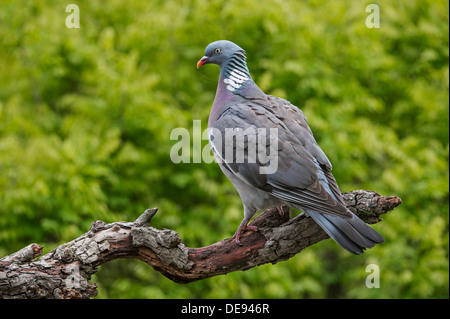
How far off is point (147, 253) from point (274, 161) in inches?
47.0

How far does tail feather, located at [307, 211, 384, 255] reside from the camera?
3783mm

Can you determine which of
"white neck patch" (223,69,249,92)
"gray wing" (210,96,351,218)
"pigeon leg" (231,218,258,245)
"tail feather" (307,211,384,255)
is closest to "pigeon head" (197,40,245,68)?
"white neck patch" (223,69,249,92)

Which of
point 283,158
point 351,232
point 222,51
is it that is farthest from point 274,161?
point 222,51

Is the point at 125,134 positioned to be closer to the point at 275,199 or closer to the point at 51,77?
the point at 51,77

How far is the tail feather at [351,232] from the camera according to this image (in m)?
3.78

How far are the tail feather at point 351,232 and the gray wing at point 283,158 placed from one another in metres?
0.05

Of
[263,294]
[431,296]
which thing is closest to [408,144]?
[431,296]

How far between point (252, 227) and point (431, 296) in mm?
6031

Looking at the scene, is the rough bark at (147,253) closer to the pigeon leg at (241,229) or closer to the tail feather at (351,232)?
the pigeon leg at (241,229)

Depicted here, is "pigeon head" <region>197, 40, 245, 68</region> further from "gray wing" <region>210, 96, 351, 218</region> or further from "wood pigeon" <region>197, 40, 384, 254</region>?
"gray wing" <region>210, 96, 351, 218</region>

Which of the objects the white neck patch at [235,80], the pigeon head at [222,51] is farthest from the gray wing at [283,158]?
the pigeon head at [222,51]

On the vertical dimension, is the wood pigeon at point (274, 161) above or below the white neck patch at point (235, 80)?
below

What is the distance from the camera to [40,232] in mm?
7758

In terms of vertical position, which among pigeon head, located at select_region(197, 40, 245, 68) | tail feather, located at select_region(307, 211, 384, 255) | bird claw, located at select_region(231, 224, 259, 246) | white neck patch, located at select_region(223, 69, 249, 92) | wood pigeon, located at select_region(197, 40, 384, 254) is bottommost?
tail feather, located at select_region(307, 211, 384, 255)
